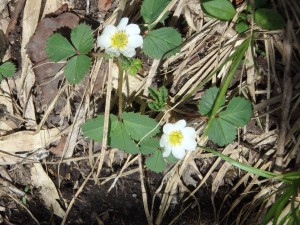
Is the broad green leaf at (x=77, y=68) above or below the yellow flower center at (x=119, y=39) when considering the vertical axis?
below

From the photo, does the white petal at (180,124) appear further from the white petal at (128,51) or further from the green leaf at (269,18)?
the green leaf at (269,18)

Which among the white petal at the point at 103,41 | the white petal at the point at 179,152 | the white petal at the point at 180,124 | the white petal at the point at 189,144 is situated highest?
the white petal at the point at 103,41

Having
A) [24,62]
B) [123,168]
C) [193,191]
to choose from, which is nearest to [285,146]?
[193,191]

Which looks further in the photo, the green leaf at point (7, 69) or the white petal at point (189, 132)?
the green leaf at point (7, 69)

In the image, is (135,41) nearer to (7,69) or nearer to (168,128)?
(168,128)

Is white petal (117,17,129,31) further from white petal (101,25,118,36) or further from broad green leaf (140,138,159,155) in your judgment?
broad green leaf (140,138,159,155)

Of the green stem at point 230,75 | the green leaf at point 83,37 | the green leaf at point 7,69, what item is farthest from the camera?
the green leaf at point 7,69

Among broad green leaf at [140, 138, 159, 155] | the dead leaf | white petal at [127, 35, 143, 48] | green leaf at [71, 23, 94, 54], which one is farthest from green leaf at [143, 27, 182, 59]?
the dead leaf

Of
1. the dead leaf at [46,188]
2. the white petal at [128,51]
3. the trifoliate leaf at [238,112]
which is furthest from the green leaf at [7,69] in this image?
the trifoliate leaf at [238,112]
